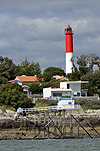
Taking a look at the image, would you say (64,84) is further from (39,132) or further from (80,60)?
(39,132)

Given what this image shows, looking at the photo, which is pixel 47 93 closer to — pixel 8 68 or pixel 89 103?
pixel 89 103

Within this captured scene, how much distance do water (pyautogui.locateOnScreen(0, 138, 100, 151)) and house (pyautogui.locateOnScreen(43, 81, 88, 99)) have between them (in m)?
27.0

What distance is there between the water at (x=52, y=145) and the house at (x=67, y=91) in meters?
27.0

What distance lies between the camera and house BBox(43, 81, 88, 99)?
6372cm

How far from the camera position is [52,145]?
3397 centimetres

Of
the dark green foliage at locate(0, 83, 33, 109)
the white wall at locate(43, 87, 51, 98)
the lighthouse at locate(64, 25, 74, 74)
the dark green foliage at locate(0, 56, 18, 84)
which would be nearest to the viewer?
the dark green foliage at locate(0, 83, 33, 109)

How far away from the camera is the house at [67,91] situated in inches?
2509

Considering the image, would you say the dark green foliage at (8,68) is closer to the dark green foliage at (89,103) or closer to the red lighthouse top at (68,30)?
the red lighthouse top at (68,30)

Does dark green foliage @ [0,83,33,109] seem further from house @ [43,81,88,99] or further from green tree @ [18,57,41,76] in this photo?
green tree @ [18,57,41,76]

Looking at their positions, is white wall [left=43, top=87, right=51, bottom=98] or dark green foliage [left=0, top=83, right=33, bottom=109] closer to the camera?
dark green foliage [left=0, top=83, right=33, bottom=109]

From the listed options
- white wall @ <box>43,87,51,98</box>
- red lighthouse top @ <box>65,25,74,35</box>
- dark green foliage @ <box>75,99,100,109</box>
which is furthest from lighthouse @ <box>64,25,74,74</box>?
dark green foliage @ <box>75,99,100,109</box>

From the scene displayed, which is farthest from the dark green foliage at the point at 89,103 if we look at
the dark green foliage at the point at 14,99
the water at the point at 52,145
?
the water at the point at 52,145

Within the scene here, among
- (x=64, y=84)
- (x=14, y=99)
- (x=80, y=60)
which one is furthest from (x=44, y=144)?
(x=80, y=60)

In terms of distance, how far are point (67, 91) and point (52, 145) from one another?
30550mm
